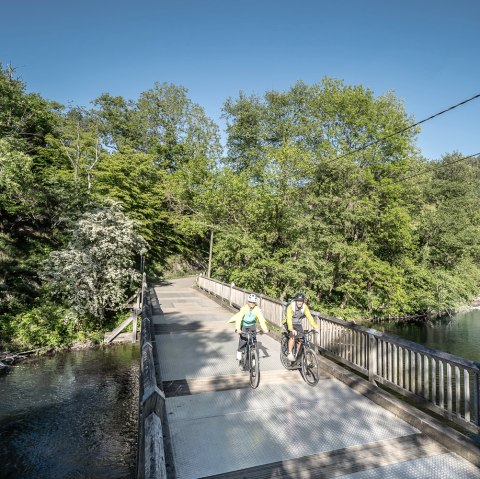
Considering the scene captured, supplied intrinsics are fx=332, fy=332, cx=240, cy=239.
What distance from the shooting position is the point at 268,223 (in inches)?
872

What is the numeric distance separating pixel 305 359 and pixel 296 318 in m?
0.82

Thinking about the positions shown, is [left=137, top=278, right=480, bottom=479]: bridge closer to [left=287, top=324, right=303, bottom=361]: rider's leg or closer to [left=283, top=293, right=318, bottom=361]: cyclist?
[left=287, top=324, right=303, bottom=361]: rider's leg

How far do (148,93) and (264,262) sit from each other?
31.9 metres

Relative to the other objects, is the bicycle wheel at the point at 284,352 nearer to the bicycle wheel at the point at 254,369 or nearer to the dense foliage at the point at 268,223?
the bicycle wheel at the point at 254,369

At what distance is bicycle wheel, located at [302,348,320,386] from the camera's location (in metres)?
6.29

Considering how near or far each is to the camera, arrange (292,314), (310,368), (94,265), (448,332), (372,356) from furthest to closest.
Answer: (448,332)
(94,265)
(292,314)
(310,368)
(372,356)

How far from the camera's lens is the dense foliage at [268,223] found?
57.5 ft

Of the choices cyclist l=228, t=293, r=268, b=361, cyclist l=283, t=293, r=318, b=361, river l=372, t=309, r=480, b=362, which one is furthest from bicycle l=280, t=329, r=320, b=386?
river l=372, t=309, r=480, b=362

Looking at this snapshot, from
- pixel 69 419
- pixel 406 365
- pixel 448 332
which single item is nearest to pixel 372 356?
pixel 406 365

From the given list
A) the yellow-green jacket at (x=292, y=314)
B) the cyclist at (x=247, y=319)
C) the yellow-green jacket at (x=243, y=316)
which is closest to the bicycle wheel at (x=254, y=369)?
the cyclist at (x=247, y=319)

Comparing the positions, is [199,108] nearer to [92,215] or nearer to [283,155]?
[283,155]

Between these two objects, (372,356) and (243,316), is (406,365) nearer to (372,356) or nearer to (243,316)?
(372,356)

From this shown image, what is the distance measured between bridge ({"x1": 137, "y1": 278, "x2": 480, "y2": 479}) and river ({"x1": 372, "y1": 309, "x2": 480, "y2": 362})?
14.2 m

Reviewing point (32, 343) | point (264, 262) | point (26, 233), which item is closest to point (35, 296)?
point (32, 343)
